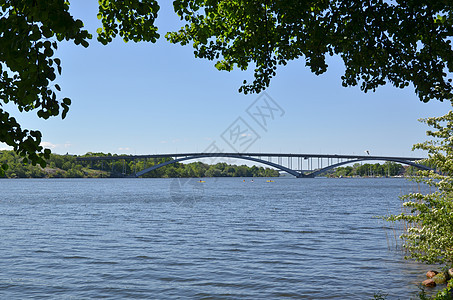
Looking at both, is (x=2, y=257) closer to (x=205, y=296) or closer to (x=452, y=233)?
(x=205, y=296)

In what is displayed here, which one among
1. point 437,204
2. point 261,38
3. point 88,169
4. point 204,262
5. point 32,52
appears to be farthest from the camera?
point 88,169

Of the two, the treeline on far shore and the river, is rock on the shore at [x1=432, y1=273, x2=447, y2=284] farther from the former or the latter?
the treeline on far shore

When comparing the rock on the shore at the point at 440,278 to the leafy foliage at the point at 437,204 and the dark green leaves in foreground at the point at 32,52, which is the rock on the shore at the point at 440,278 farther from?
the dark green leaves in foreground at the point at 32,52

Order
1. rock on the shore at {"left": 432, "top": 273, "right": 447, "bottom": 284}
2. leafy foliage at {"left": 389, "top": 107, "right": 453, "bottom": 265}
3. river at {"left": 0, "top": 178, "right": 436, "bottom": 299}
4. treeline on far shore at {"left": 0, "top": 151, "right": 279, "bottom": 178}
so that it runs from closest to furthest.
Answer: leafy foliage at {"left": 389, "top": 107, "right": 453, "bottom": 265} < river at {"left": 0, "top": 178, "right": 436, "bottom": 299} < rock on the shore at {"left": 432, "top": 273, "right": 447, "bottom": 284} < treeline on far shore at {"left": 0, "top": 151, "right": 279, "bottom": 178}

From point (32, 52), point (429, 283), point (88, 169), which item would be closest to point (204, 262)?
point (429, 283)

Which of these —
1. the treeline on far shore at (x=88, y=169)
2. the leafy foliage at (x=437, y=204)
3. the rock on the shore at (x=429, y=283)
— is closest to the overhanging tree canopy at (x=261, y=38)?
the leafy foliage at (x=437, y=204)

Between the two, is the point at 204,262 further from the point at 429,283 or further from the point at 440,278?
the point at 440,278

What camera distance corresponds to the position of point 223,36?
7953 mm

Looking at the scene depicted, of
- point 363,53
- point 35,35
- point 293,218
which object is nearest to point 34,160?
point 35,35

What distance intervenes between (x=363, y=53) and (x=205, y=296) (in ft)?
27.5

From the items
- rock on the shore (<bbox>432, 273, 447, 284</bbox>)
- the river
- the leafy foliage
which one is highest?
the leafy foliage

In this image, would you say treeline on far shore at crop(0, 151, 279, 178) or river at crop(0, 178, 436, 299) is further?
treeline on far shore at crop(0, 151, 279, 178)

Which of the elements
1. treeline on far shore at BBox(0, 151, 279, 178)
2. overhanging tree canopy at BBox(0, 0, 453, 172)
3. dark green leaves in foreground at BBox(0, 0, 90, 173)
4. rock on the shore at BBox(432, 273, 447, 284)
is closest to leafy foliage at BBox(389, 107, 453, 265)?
rock on the shore at BBox(432, 273, 447, 284)

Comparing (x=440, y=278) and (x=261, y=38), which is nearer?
(x=261, y=38)
